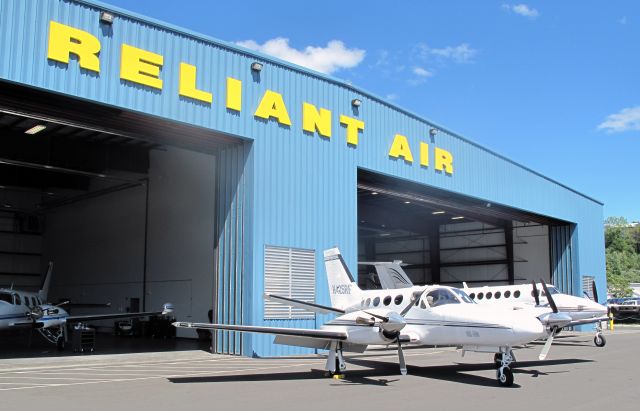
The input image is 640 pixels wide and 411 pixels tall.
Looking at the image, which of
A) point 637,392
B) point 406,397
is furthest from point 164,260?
point 637,392

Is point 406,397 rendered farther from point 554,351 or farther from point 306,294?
point 554,351

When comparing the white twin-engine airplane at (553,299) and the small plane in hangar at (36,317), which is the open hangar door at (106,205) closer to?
the small plane in hangar at (36,317)

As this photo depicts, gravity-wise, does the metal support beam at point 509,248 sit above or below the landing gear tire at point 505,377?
above

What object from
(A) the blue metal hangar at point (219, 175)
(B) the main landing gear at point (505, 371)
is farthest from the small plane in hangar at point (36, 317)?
(B) the main landing gear at point (505, 371)

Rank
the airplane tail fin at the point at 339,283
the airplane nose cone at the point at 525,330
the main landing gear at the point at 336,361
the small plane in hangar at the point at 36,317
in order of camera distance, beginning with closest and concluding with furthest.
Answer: the airplane nose cone at the point at 525,330 < the main landing gear at the point at 336,361 < the airplane tail fin at the point at 339,283 < the small plane in hangar at the point at 36,317

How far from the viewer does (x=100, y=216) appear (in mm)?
40188

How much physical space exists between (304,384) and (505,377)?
14.9 ft

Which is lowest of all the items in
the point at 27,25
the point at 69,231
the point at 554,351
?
the point at 554,351

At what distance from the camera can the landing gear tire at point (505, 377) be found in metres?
12.5

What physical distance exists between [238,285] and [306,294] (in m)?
2.71

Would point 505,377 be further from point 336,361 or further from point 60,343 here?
point 60,343

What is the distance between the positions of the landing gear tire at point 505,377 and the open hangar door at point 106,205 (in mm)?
12199

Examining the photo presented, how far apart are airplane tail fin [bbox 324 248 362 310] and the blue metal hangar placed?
4.78 ft

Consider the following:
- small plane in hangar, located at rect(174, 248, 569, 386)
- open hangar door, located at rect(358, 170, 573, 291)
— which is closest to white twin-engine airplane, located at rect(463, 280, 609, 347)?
open hangar door, located at rect(358, 170, 573, 291)
